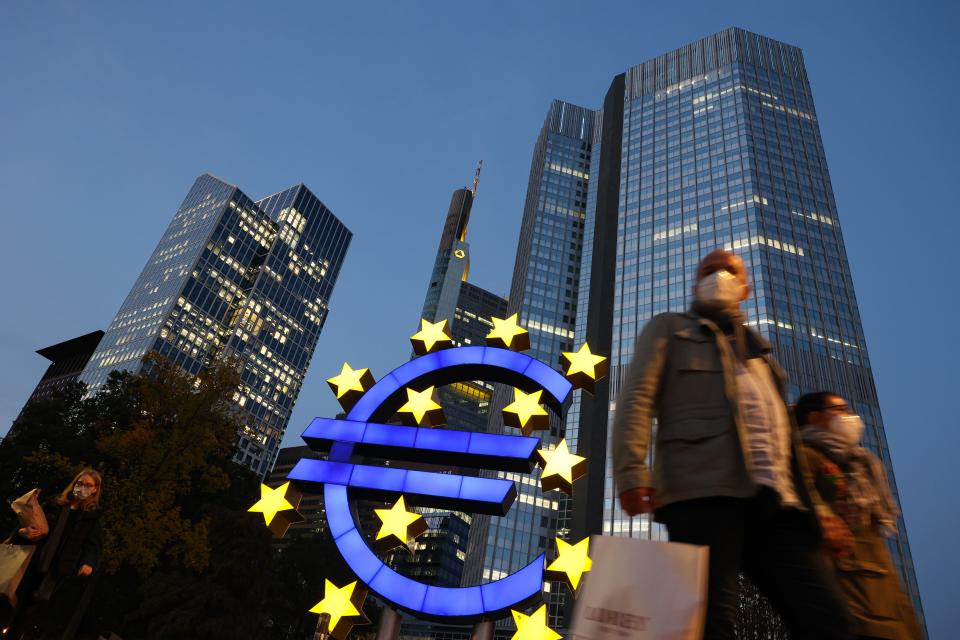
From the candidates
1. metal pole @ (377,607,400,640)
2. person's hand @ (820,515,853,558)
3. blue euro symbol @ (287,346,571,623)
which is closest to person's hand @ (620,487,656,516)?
person's hand @ (820,515,853,558)

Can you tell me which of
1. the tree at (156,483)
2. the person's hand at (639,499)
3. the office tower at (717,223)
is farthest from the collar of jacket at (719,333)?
the office tower at (717,223)

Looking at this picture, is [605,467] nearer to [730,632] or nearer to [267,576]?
[267,576]

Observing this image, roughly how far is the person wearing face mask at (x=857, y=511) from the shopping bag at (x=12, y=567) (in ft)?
23.0

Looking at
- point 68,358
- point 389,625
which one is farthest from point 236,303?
point 389,625

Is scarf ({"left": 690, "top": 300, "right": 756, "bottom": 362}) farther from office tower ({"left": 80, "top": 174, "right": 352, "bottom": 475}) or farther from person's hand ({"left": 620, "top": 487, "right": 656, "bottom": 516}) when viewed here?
office tower ({"left": 80, "top": 174, "right": 352, "bottom": 475})

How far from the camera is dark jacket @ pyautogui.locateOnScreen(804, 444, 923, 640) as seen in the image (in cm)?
325

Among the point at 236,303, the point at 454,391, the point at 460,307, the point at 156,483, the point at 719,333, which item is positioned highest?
the point at 460,307

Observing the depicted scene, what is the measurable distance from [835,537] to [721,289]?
4.53 ft

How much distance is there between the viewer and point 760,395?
2.91 m

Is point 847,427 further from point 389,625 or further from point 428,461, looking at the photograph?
point 389,625

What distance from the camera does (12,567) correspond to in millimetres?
5738

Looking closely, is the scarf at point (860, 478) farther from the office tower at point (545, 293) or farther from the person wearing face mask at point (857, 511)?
the office tower at point (545, 293)

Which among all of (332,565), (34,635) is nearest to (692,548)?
(34,635)

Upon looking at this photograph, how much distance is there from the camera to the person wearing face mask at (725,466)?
2.48 meters
